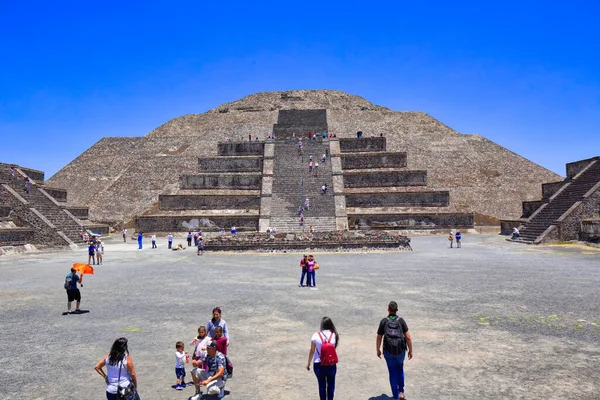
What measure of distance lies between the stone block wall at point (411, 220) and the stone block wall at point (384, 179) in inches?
156

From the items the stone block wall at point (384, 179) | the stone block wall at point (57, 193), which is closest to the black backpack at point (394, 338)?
the stone block wall at point (384, 179)

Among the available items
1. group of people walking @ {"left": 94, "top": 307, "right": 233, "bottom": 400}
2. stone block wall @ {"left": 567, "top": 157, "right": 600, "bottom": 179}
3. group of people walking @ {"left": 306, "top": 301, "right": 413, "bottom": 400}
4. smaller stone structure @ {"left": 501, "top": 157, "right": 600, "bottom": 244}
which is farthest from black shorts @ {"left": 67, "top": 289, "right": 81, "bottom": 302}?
stone block wall @ {"left": 567, "top": 157, "right": 600, "bottom": 179}

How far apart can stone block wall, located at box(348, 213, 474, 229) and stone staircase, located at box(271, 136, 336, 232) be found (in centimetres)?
212

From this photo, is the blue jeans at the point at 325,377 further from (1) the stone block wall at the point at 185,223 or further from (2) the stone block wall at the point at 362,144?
(2) the stone block wall at the point at 362,144

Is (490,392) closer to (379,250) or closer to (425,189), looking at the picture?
(379,250)

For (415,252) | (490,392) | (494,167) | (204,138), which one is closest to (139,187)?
(204,138)

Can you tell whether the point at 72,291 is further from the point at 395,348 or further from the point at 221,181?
the point at 221,181

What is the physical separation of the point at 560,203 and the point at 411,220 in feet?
28.0

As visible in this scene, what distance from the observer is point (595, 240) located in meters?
21.1

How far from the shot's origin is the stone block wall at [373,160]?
3459 centimetres

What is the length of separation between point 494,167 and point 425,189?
10.7m

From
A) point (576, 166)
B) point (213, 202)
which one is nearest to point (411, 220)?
point (576, 166)

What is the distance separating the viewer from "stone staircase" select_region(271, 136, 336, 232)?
27.6 metres

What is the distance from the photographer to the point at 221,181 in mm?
32906
